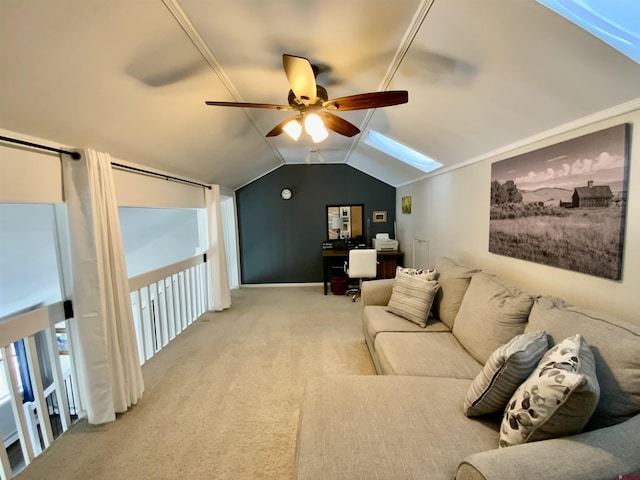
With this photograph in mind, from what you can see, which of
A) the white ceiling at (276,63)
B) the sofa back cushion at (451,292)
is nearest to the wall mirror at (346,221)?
the sofa back cushion at (451,292)

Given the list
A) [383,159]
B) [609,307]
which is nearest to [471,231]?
[609,307]

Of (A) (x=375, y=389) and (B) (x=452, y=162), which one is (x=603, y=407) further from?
(B) (x=452, y=162)

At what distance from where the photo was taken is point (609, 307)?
148cm

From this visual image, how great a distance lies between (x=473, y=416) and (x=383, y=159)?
3705 mm

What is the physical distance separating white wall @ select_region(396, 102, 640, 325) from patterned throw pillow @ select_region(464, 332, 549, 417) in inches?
21.4

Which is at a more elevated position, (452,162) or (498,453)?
(452,162)

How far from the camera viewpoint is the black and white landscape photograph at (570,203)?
141 centimetres

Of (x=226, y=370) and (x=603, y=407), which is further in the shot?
(x=226, y=370)

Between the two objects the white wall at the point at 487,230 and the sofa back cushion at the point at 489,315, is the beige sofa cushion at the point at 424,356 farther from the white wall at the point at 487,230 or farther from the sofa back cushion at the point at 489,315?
the white wall at the point at 487,230

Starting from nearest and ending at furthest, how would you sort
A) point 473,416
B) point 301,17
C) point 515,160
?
1. point 473,416
2. point 301,17
3. point 515,160

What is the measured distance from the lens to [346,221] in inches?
223

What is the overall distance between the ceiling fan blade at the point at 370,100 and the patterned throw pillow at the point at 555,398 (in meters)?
1.45

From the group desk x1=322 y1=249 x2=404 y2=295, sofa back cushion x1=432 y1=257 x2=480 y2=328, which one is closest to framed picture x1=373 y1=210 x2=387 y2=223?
desk x1=322 y1=249 x2=404 y2=295

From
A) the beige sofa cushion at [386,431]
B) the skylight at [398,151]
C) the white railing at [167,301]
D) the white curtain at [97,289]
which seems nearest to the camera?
the beige sofa cushion at [386,431]
